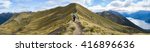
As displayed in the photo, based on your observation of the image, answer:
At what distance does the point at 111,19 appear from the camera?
39.6 ft

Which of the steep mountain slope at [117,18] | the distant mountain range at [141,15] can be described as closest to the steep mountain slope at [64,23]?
the steep mountain slope at [117,18]

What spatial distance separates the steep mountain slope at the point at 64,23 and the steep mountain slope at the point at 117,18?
72 millimetres

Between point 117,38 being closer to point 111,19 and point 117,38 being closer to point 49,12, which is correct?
point 111,19

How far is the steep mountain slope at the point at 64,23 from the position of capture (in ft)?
38.7

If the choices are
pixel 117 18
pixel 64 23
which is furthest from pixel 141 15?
pixel 64 23

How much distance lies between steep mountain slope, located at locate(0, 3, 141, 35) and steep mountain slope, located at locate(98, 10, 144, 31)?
0.07 metres

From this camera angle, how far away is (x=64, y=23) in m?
11.9

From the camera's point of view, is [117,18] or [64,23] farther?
[117,18]

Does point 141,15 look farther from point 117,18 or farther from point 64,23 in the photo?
point 64,23

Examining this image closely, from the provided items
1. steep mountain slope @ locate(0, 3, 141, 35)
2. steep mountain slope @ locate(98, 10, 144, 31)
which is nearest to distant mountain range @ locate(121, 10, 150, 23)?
steep mountain slope @ locate(98, 10, 144, 31)

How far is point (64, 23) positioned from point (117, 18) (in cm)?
119

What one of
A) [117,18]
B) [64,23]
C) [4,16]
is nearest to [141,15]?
[117,18]

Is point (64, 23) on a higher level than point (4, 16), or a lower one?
lower

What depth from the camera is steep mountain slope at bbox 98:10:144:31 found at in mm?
12016
